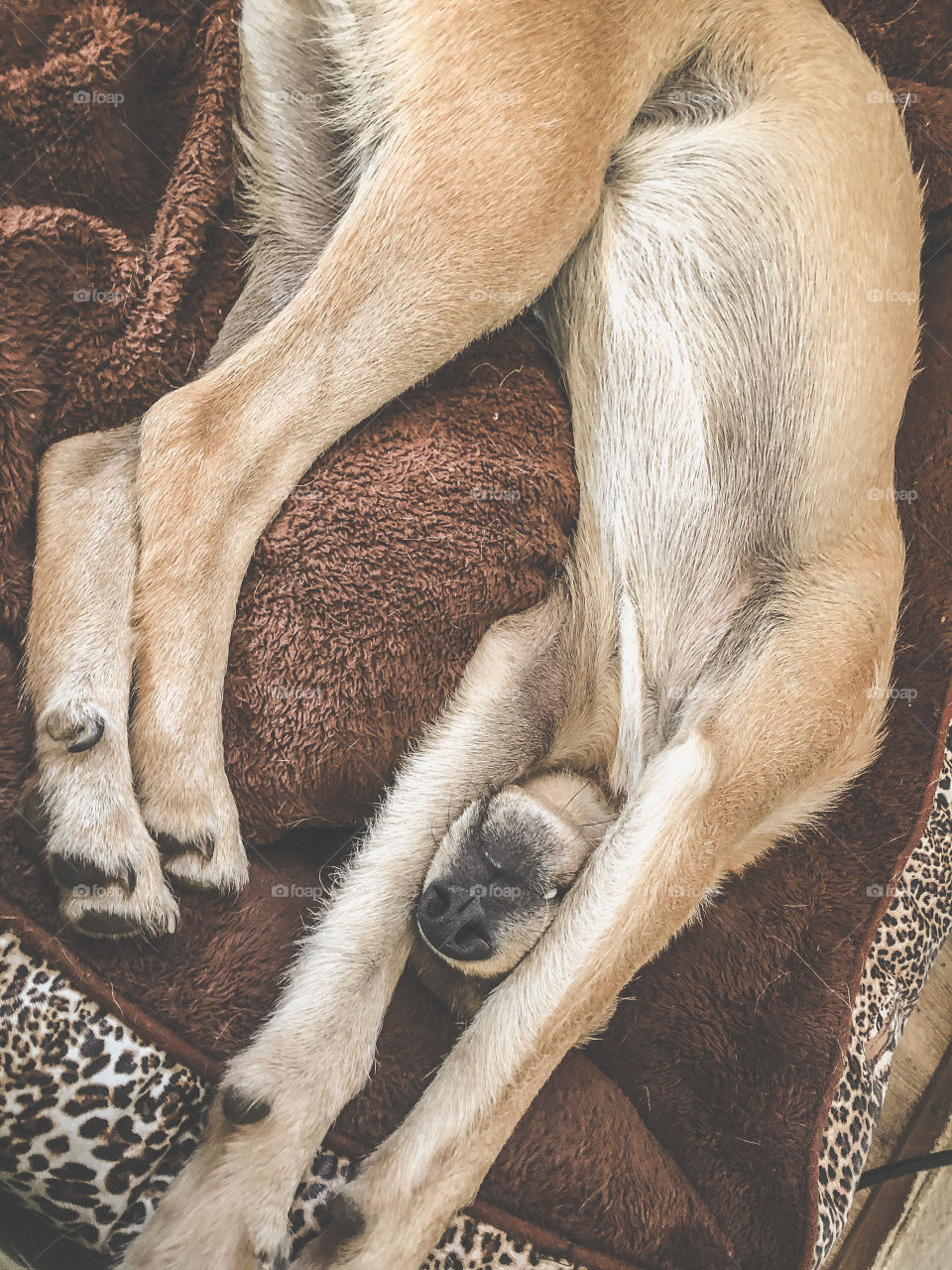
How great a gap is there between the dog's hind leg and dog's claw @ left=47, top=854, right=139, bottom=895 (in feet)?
0.99

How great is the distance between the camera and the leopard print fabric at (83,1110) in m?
1.18

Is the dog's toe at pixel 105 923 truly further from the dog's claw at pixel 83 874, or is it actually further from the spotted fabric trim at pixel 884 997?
the spotted fabric trim at pixel 884 997

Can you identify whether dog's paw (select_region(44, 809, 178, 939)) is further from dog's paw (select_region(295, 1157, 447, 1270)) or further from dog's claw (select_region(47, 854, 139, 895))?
dog's paw (select_region(295, 1157, 447, 1270))

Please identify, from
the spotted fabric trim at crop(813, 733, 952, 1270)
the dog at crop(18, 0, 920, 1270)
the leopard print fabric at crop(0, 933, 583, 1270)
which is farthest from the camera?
the spotted fabric trim at crop(813, 733, 952, 1270)

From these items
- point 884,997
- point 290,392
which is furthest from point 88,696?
point 884,997

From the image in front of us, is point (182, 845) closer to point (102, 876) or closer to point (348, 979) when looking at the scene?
point (102, 876)

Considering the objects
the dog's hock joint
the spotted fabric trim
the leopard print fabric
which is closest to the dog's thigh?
the leopard print fabric

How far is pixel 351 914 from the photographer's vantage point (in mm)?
1441

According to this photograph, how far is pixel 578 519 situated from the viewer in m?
1.69

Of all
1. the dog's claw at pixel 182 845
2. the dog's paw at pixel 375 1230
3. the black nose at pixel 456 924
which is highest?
the dog's claw at pixel 182 845

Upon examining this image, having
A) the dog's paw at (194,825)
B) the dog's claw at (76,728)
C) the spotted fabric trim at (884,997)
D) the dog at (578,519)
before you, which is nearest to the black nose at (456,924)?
the dog at (578,519)

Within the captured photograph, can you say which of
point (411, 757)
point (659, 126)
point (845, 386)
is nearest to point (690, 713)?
point (411, 757)

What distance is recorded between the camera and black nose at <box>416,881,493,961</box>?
138cm

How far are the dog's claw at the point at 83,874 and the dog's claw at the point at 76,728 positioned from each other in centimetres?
14
